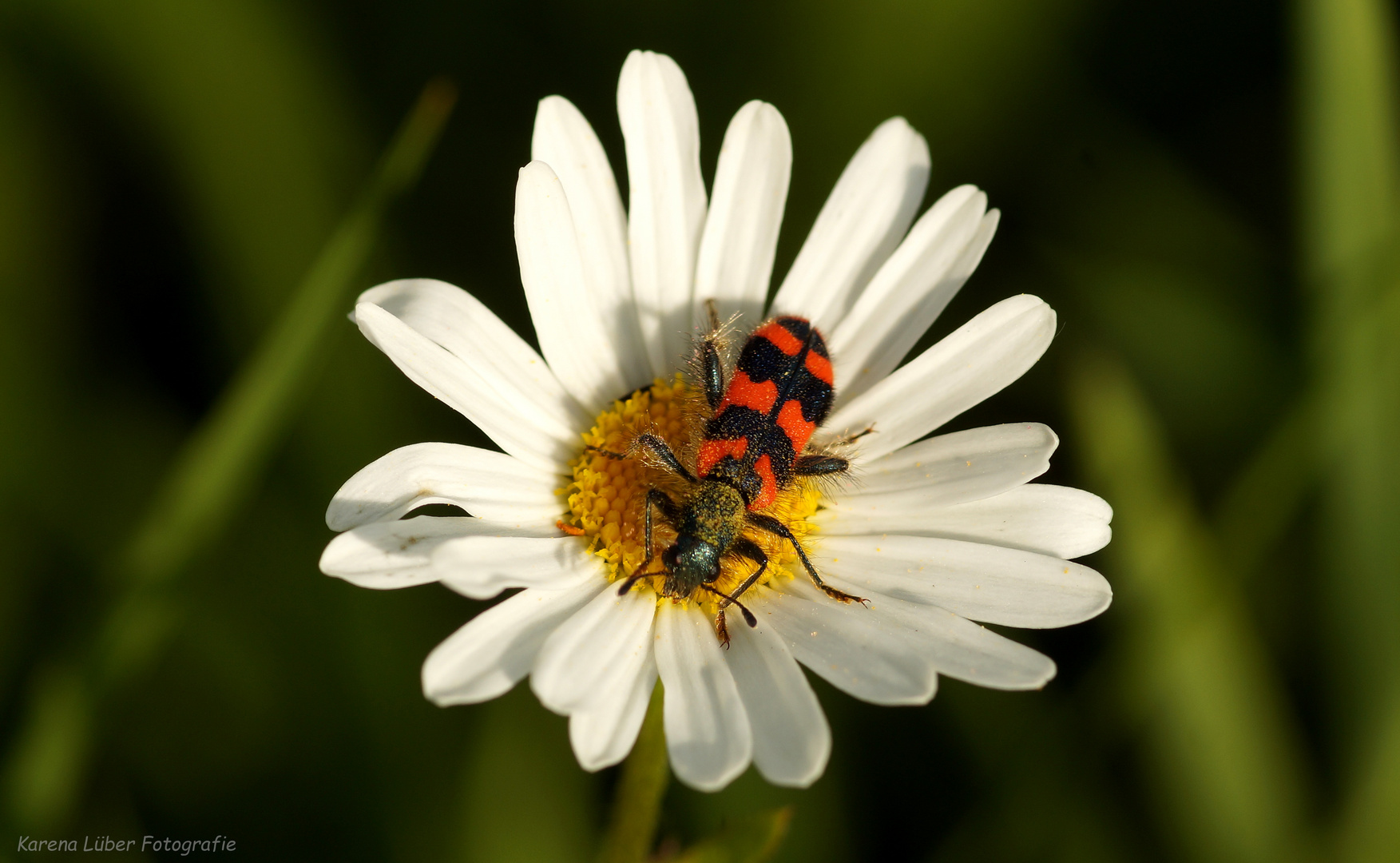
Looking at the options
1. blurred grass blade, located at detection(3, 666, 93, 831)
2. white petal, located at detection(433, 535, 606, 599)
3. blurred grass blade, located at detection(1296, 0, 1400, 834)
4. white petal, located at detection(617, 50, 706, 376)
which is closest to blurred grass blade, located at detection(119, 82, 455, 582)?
blurred grass blade, located at detection(3, 666, 93, 831)

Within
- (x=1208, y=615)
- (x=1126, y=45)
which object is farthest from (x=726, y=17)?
(x=1208, y=615)

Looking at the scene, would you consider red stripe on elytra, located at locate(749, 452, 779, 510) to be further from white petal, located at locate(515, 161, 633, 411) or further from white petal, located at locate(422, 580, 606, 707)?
white petal, located at locate(422, 580, 606, 707)

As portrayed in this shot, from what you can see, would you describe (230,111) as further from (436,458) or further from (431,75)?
(436,458)

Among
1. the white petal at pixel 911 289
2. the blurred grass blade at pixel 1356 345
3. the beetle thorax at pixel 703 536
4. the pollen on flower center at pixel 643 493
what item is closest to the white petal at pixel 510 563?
the pollen on flower center at pixel 643 493

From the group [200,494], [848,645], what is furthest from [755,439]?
[200,494]

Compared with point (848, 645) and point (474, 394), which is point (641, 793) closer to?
point (848, 645)
